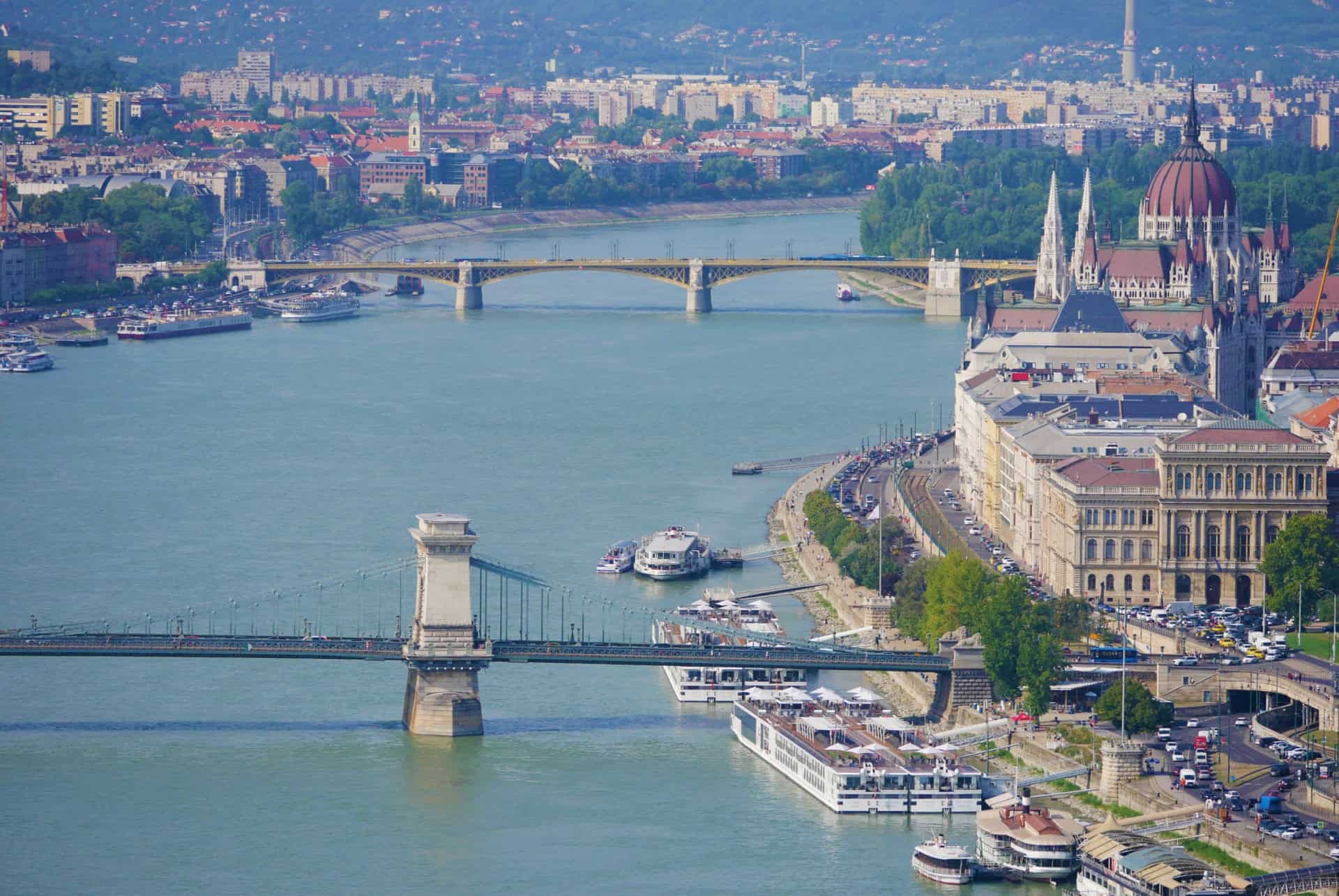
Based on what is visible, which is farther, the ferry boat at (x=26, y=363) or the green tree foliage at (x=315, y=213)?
the green tree foliage at (x=315, y=213)

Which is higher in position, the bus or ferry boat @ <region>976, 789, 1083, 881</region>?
the bus

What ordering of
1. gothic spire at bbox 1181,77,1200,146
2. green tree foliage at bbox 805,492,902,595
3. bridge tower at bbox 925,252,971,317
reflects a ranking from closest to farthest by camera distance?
green tree foliage at bbox 805,492,902,595 < gothic spire at bbox 1181,77,1200,146 < bridge tower at bbox 925,252,971,317

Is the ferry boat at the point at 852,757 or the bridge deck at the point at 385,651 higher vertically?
the bridge deck at the point at 385,651

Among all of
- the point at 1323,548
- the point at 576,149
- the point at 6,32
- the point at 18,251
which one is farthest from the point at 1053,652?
the point at 6,32

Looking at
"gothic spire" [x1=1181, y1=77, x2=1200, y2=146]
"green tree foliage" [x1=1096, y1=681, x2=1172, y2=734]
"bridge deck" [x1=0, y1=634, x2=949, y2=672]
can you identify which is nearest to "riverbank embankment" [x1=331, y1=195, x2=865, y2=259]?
"gothic spire" [x1=1181, y1=77, x2=1200, y2=146]

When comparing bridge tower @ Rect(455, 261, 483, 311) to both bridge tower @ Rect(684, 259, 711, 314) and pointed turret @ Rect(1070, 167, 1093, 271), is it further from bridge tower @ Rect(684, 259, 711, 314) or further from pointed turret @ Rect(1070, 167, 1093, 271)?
pointed turret @ Rect(1070, 167, 1093, 271)

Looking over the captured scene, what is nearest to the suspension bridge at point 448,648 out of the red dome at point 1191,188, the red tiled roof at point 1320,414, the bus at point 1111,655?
the bus at point 1111,655

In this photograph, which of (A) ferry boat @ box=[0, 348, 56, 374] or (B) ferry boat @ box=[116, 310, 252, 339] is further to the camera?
(B) ferry boat @ box=[116, 310, 252, 339]

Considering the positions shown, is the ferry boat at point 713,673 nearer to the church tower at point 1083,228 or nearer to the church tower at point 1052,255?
the church tower at point 1083,228

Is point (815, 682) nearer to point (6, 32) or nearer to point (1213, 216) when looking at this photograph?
point (1213, 216)
